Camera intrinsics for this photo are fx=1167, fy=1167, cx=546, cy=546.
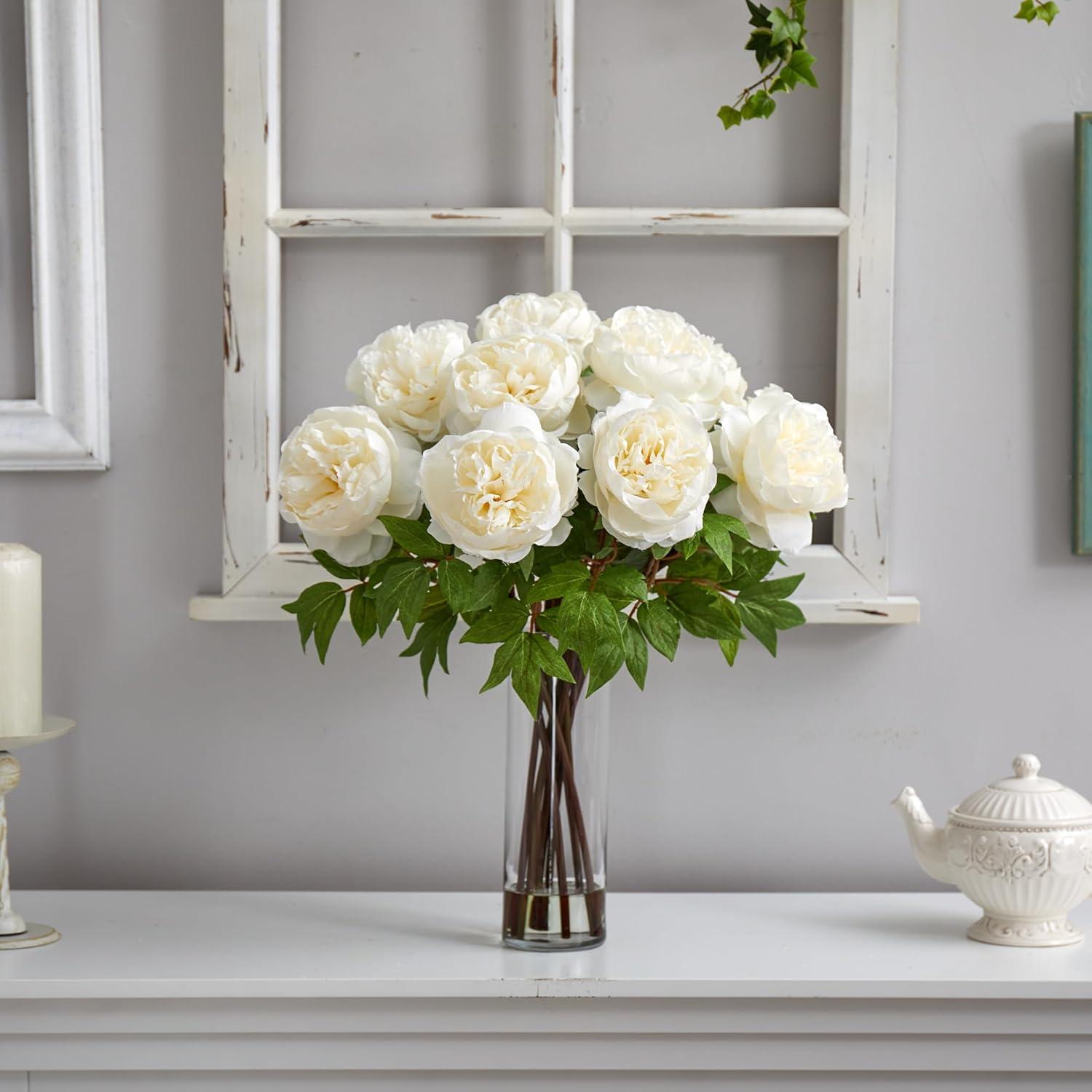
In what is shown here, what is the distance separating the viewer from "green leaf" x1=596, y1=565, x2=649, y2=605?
81 centimetres

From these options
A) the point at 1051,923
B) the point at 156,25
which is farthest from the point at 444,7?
the point at 1051,923

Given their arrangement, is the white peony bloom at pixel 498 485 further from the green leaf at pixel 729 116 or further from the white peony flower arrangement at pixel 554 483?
the green leaf at pixel 729 116

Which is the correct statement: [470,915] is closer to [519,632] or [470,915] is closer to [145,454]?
[519,632]

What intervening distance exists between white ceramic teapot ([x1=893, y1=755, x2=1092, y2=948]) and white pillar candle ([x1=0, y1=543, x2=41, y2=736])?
2.47ft

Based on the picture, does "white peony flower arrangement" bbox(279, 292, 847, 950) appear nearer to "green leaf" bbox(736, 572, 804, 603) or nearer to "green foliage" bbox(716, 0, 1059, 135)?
"green leaf" bbox(736, 572, 804, 603)

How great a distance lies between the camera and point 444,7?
3.75 feet

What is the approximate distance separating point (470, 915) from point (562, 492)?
449mm

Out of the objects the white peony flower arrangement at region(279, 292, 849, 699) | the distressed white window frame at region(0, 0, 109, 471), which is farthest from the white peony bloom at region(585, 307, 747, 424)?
the distressed white window frame at region(0, 0, 109, 471)

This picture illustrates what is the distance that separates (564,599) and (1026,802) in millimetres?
427

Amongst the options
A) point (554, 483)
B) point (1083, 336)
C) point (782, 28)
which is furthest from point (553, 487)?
point (1083, 336)

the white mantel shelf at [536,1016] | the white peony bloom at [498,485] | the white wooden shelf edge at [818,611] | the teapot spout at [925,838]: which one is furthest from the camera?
the white wooden shelf edge at [818,611]

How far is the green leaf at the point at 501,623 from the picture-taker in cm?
83

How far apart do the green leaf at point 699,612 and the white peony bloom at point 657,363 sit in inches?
5.1

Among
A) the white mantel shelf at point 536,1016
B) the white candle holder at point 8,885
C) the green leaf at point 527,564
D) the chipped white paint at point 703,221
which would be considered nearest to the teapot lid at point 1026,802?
the white mantel shelf at point 536,1016
